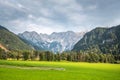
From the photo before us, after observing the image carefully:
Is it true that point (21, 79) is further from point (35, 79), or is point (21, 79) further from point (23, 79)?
point (35, 79)

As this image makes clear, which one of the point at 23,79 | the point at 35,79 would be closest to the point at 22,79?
the point at 23,79

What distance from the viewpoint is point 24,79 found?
3934 centimetres

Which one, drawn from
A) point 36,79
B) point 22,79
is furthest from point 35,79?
point 22,79

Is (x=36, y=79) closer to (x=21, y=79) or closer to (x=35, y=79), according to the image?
(x=35, y=79)

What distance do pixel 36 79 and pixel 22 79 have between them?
118 inches

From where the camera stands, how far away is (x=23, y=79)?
39344mm

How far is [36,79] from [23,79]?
2788 millimetres

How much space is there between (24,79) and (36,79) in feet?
8.52

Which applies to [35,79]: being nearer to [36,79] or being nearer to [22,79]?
[36,79]

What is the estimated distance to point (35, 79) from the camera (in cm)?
4038

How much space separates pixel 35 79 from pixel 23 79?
2591 millimetres

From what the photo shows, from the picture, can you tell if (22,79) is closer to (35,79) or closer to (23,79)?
(23,79)

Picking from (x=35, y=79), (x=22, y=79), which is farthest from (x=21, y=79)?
(x=35, y=79)

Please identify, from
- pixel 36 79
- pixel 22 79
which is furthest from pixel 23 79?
pixel 36 79
